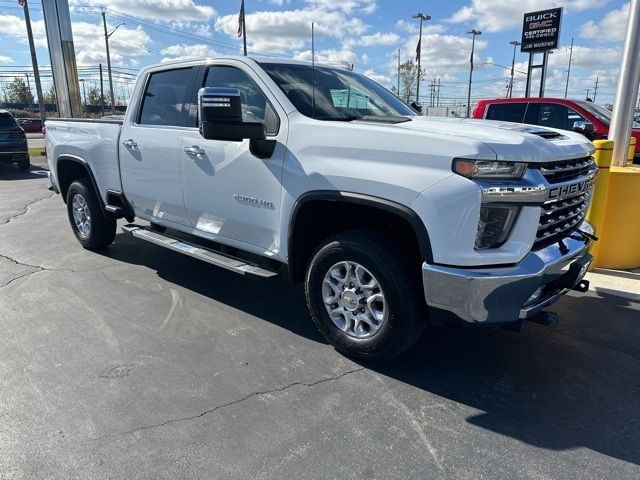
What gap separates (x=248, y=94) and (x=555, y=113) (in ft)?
27.4

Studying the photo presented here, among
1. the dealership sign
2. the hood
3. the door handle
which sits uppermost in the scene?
the dealership sign

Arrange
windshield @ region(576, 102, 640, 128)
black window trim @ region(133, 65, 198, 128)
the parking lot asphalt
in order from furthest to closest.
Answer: windshield @ region(576, 102, 640, 128) < black window trim @ region(133, 65, 198, 128) < the parking lot asphalt

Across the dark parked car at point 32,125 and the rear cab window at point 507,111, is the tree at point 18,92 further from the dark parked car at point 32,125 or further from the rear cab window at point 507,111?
the rear cab window at point 507,111

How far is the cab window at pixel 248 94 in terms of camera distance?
3.79 metres

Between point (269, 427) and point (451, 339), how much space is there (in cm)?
172

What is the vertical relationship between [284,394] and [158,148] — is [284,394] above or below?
below

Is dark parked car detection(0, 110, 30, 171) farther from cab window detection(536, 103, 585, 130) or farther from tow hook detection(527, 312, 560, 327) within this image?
tow hook detection(527, 312, 560, 327)

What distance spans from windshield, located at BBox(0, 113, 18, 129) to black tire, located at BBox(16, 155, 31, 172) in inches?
35.7

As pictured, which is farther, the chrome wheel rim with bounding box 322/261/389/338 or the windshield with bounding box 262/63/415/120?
the windshield with bounding box 262/63/415/120

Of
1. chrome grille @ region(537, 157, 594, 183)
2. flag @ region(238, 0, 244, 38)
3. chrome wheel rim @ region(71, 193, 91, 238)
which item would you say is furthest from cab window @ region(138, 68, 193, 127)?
flag @ region(238, 0, 244, 38)

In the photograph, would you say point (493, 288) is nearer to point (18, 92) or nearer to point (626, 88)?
point (626, 88)

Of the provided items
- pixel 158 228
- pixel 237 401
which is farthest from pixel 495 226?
pixel 158 228

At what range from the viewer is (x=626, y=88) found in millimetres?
5551

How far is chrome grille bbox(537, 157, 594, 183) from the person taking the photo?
2987 millimetres
